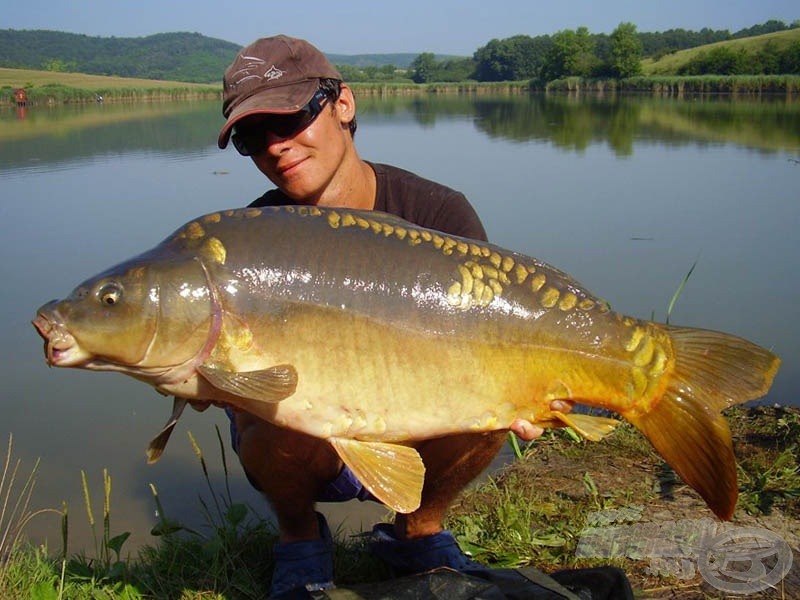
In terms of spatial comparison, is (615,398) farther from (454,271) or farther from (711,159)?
(711,159)

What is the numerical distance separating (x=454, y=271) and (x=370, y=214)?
0.83 feet

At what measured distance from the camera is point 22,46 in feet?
435

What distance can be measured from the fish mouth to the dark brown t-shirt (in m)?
1.02

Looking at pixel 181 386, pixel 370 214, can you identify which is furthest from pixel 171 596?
pixel 370 214

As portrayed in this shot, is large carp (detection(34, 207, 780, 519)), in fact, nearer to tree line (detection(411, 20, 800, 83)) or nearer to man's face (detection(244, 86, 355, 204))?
man's face (detection(244, 86, 355, 204))

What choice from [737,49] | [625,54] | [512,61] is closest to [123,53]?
[512,61]

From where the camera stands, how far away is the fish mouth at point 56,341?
1.60 m

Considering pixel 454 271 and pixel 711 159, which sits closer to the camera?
pixel 454 271

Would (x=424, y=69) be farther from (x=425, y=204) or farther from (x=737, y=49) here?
(x=425, y=204)

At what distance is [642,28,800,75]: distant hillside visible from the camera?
169 feet

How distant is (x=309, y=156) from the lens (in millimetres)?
2326

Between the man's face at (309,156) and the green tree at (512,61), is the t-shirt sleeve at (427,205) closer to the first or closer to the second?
the man's face at (309,156)

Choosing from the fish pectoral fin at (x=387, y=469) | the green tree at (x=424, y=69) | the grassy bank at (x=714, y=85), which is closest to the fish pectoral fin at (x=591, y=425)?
the fish pectoral fin at (x=387, y=469)
